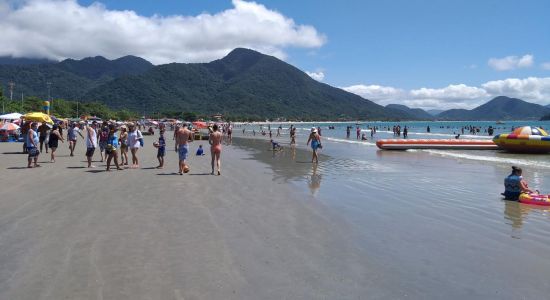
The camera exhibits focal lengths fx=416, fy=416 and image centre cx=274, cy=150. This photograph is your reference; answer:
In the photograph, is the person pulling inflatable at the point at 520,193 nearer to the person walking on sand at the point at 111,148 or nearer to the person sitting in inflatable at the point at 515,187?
the person sitting in inflatable at the point at 515,187

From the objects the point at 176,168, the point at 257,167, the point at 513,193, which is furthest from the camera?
the point at 257,167

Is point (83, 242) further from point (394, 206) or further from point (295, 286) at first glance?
point (394, 206)

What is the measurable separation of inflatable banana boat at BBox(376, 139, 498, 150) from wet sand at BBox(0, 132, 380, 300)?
56.3 ft

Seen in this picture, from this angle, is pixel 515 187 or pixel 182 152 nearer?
pixel 515 187

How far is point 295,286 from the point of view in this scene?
414 cm

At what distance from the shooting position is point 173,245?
5375 millimetres

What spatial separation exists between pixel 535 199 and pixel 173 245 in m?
Result: 7.38

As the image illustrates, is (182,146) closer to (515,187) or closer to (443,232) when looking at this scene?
(443,232)

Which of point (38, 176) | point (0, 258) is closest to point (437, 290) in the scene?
point (0, 258)

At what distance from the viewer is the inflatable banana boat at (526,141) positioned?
23.8m

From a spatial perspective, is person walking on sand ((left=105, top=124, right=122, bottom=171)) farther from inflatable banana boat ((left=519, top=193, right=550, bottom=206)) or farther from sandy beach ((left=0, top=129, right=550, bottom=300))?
inflatable banana boat ((left=519, top=193, right=550, bottom=206))

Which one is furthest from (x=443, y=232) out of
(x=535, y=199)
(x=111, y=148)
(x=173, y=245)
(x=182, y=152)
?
(x=111, y=148)

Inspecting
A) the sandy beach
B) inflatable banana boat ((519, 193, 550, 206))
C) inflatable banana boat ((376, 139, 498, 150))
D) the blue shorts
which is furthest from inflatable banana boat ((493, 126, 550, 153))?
the blue shorts

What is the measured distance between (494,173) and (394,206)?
27.0ft
